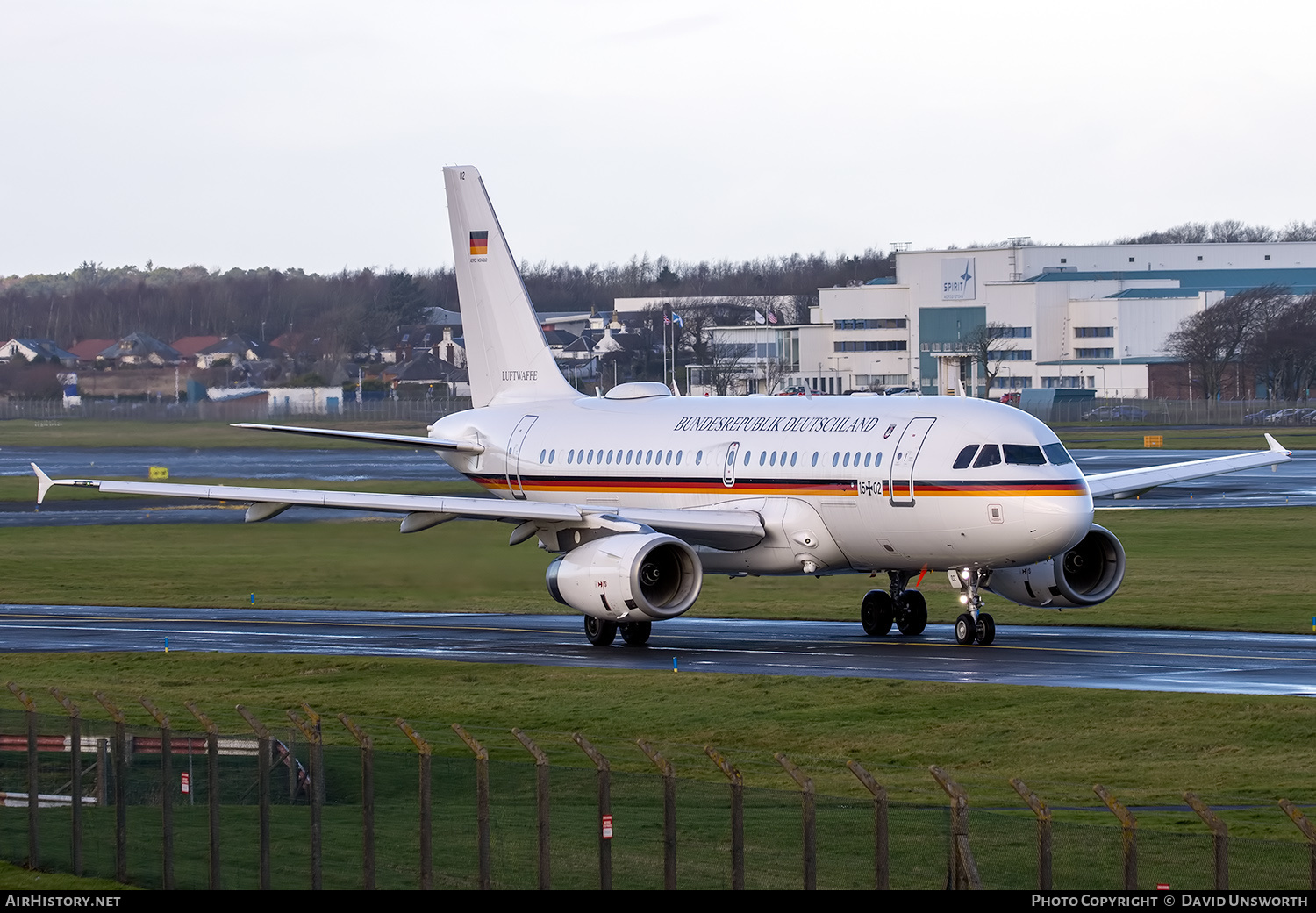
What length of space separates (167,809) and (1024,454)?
22.3m

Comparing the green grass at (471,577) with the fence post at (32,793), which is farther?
the green grass at (471,577)

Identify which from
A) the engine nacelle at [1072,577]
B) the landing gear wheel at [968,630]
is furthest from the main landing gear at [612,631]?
the engine nacelle at [1072,577]

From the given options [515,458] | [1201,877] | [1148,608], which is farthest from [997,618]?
[1201,877]

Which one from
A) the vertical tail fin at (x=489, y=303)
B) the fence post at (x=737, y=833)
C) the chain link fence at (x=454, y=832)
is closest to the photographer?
the fence post at (x=737, y=833)

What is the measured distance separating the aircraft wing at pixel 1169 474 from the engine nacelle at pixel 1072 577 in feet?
5.54

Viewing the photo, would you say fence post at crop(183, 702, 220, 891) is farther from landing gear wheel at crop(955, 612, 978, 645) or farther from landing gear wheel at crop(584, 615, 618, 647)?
landing gear wheel at crop(955, 612, 978, 645)

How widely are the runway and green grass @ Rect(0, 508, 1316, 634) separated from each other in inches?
54.3

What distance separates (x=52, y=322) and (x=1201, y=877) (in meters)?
155

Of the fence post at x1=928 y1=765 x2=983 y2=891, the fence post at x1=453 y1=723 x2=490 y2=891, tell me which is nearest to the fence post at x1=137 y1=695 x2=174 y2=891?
the fence post at x1=453 y1=723 x2=490 y2=891

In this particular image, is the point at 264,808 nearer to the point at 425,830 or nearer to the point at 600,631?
the point at 425,830

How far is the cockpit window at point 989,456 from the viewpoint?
3650 centimetres

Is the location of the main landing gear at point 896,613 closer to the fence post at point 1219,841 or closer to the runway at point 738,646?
the runway at point 738,646

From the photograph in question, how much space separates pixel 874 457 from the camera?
38.2 meters

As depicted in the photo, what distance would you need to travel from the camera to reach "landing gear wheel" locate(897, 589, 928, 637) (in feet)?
131
